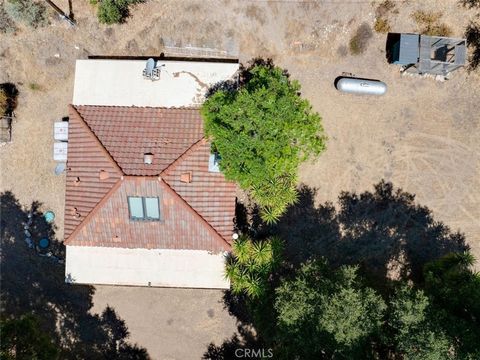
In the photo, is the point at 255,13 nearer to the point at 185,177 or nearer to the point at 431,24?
the point at 431,24

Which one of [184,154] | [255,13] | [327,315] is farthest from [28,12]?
[327,315]

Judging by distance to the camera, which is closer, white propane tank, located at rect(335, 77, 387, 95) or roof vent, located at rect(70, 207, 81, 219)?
roof vent, located at rect(70, 207, 81, 219)

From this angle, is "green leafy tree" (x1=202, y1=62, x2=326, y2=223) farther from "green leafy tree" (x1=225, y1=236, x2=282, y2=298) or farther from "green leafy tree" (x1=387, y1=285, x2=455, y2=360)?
"green leafy tree" (x1=387, y1=285, x2=455, y2=360)

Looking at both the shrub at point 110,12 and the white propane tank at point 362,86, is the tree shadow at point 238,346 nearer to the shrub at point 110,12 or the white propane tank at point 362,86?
the white propane tank at point 362,86

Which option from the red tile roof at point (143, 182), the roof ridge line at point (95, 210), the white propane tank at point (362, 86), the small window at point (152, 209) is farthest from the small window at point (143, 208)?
the white propane tank at point (362, 86)

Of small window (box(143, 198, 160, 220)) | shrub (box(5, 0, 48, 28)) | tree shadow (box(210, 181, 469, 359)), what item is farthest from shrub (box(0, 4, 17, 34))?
tree shadow (box(210, 181, 469, 359))

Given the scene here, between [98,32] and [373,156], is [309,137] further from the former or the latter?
[98,32]

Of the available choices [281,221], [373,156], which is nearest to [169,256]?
[281,221]
